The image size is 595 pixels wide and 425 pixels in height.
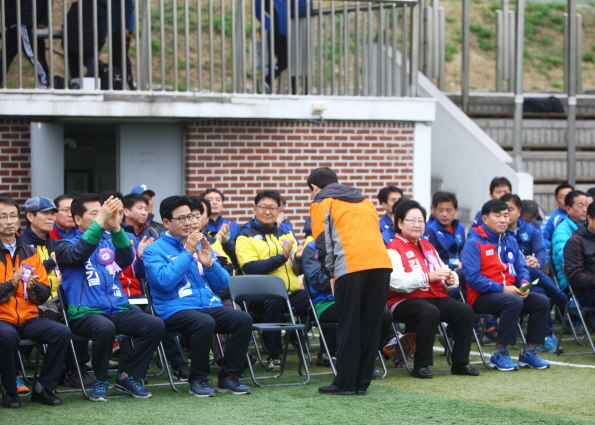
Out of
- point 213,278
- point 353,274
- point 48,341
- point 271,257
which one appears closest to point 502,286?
point 353,274

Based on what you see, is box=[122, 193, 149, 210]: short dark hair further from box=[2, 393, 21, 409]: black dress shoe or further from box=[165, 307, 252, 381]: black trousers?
box=[2, 393, 21, 409]: black dress shoe

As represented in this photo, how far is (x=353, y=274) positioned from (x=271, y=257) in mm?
1617

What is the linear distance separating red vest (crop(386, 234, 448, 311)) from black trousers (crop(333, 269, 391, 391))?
864 mm

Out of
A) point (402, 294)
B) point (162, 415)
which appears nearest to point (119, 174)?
point (402, 294)

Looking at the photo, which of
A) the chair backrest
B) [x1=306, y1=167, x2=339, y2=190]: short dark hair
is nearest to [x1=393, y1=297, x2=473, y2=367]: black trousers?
the chair backrest

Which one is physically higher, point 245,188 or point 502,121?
point 502,121

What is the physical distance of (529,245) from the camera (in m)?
9.01

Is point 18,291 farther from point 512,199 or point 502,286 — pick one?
point 512,199

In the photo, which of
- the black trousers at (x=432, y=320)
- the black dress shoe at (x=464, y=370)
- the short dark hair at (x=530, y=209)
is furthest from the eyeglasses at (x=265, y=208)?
the short dark hair at (x=530, y=209)

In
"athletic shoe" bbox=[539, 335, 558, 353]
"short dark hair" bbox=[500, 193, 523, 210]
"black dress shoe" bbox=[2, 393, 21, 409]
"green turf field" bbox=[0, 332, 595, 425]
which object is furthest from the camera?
"short dark hair" bbox=[500, 193, 523, 210]

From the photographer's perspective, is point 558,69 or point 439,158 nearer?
point 439,158

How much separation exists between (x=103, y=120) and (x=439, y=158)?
4.57 m

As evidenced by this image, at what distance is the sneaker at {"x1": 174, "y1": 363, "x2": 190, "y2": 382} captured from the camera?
23.4ft

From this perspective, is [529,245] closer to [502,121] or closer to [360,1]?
[360,1]
